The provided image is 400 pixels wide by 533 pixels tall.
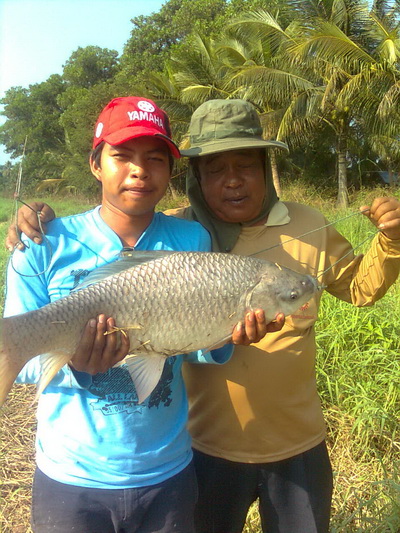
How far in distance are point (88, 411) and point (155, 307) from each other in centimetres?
39

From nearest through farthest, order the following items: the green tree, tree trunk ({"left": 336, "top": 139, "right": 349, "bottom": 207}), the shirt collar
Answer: the shirt collar → tree trunk ({"left": 336, "top": 139, "right": 349, "bottom": 207}) → the green tree

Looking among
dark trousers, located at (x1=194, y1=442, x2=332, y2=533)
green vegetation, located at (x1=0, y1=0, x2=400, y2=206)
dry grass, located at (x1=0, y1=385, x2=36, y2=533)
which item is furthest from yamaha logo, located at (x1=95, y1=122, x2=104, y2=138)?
green vegetation, located at (x1=0, y1=0, x2=400, y2=206)

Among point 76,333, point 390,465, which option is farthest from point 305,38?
point 76,333

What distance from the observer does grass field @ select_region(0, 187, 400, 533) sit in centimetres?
Answer: 268

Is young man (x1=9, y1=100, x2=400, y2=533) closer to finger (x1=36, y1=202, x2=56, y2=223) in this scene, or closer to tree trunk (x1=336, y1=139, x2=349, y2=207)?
finger (x1=36, y1=202, x2=56, y2=223)

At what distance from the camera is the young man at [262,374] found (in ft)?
6.70

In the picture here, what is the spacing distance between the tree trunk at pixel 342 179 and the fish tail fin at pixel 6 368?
552 inches

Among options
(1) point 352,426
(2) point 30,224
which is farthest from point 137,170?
(1) point 352,426

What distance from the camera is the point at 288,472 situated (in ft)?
6.72

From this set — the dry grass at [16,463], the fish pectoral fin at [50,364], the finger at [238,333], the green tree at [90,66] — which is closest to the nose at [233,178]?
the finger at [238,333]

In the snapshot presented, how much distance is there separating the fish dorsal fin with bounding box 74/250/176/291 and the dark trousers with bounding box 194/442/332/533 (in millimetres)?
927

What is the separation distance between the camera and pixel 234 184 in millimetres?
2090

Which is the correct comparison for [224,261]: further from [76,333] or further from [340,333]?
[340,333]

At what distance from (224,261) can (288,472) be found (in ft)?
3.08
